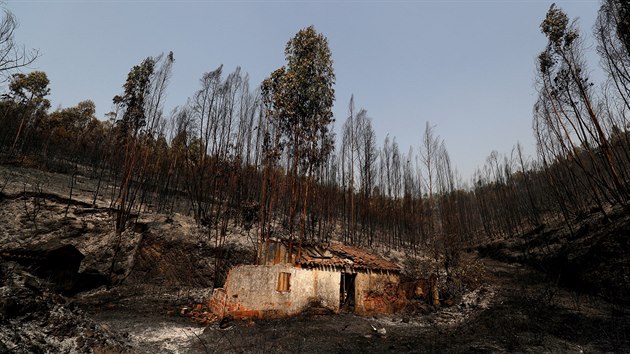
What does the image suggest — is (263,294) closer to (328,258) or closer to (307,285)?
(307,285)

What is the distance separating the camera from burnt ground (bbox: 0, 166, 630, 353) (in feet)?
19.6

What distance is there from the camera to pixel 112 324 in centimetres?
870

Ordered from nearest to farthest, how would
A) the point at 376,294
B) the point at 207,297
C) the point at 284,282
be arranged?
1. the point at 284,282
2. the point at 207,297
3. the point at 376,294

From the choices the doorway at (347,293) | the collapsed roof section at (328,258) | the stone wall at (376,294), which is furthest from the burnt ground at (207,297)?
the collapsed roof section at (328,258)

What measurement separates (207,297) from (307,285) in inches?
177

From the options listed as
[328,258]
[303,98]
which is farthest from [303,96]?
[328,258]

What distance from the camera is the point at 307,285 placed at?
11.1 metres

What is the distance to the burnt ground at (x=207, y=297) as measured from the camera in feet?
19.6

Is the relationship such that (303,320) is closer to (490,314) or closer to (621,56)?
(490,314)

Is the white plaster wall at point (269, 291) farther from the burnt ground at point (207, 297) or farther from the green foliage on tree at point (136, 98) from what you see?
the green foliage on tree at point (136, 98)

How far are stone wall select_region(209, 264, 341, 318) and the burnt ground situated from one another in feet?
1.85

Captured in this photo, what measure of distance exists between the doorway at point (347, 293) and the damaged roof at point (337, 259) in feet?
1.95

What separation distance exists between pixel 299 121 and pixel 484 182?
76.6ft

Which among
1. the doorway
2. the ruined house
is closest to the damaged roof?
the ruined house
